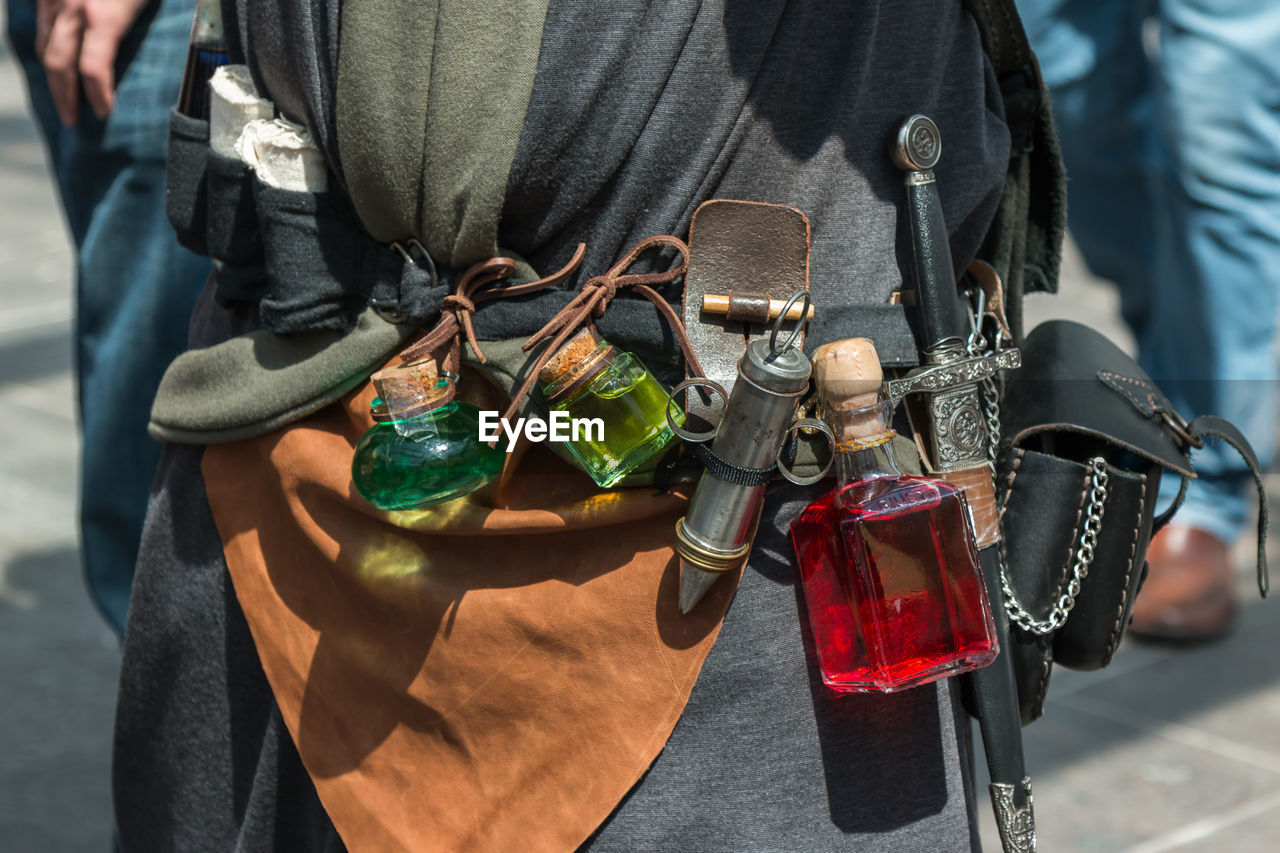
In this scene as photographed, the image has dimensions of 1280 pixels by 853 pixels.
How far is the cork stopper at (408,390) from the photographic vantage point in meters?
1.02

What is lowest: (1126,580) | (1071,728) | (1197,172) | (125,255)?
(1071,728)

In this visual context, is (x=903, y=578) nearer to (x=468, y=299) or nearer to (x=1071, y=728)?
(x=468, y=299)

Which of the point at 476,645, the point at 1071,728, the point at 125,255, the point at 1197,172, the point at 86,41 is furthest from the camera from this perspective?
the point at 1197,172

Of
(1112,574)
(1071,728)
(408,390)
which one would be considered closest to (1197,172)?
(1071,728)

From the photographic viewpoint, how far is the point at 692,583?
1014 mm

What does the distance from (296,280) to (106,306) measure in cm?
106

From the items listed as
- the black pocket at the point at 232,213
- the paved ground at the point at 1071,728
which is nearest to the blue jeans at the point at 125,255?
the paved ground at the point at 1071,728

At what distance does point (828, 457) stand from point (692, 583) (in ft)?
0.48

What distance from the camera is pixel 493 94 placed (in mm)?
987

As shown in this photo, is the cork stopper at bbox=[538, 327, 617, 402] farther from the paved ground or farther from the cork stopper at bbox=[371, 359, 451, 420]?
the paved ground

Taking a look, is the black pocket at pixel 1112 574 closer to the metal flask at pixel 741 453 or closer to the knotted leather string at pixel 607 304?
the metal flask at pixel 741 453

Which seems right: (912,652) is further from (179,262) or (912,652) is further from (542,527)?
(179,262)

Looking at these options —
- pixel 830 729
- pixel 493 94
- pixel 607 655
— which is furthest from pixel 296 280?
pixel 830 729

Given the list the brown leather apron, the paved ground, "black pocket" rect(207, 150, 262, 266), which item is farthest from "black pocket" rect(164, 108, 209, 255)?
the paved ground
